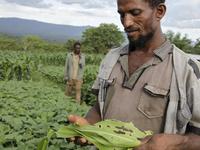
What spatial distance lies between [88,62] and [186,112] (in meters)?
37.7

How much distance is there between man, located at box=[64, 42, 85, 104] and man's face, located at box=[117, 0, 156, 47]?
9.87 meters

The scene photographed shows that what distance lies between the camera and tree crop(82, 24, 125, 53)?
82.9 metres

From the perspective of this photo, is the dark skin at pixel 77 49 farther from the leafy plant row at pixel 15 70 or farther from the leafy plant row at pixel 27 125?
the leafy plant row at pixel 15 70

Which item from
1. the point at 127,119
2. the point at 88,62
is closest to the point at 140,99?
the point at 127,119

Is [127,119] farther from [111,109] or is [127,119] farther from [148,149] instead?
[148,149]

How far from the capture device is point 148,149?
189 centimetres

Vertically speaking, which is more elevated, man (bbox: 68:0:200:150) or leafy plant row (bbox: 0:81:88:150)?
man (bbox: 68:0:200:150)

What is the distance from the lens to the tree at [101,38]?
82.9 metres

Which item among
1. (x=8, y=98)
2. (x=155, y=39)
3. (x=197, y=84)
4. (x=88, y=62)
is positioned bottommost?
(x=88, y=62)

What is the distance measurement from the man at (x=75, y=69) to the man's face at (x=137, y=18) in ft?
32.4

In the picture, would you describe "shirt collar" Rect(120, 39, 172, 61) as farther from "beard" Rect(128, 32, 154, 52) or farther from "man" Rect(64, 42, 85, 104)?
"man" Rect(64, 42, 85, 104)

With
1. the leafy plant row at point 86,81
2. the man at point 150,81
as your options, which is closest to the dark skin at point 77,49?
the leafy plant row at point 86,81

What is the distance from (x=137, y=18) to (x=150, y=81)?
33 centimetres

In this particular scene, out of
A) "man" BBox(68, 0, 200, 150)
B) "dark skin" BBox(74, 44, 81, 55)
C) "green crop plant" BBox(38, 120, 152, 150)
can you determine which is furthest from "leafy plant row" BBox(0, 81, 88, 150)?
"dark skin" BBox(74, 44, 81, 55)
